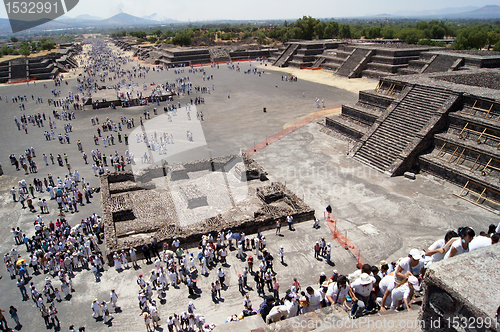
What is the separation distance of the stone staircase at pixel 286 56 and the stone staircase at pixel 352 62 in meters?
17.0

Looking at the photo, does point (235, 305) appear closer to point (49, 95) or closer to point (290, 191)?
point (290, 191)

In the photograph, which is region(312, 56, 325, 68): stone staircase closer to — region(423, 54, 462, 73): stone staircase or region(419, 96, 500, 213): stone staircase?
region(423, 54, 462, 73): stone staircase

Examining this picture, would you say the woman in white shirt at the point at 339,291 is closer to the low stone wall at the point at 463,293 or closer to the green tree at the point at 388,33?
the low stone wall at the point at 463,293

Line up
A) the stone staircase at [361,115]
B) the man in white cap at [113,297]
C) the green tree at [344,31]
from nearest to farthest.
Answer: the man in white cap at [113,297] < the stone staircase at [361,115] < the green tree at [344,31]

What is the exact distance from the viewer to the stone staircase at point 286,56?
71.2m

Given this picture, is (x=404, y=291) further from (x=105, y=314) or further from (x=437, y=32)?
(x=437, y=32)

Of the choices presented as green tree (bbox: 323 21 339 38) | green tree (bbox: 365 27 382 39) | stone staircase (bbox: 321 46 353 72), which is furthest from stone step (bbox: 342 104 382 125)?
green tree (bbox: 365 27 382 39)

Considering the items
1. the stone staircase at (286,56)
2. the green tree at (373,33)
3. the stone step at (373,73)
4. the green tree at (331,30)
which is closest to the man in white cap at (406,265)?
the stone step at (373,73)

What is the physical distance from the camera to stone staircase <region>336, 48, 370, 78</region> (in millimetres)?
54281

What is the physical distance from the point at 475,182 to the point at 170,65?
2869 inches

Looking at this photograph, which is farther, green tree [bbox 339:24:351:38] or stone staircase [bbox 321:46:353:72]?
green tree [bbox 339:24:351:38]

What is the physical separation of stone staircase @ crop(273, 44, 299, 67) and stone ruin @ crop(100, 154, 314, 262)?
52.2 meters

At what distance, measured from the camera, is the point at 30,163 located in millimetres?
25391

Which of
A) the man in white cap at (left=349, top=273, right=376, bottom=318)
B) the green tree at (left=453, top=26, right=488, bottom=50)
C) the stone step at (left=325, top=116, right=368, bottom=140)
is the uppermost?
the green tree at (left=453, top=26, right=488, bottom=50)
